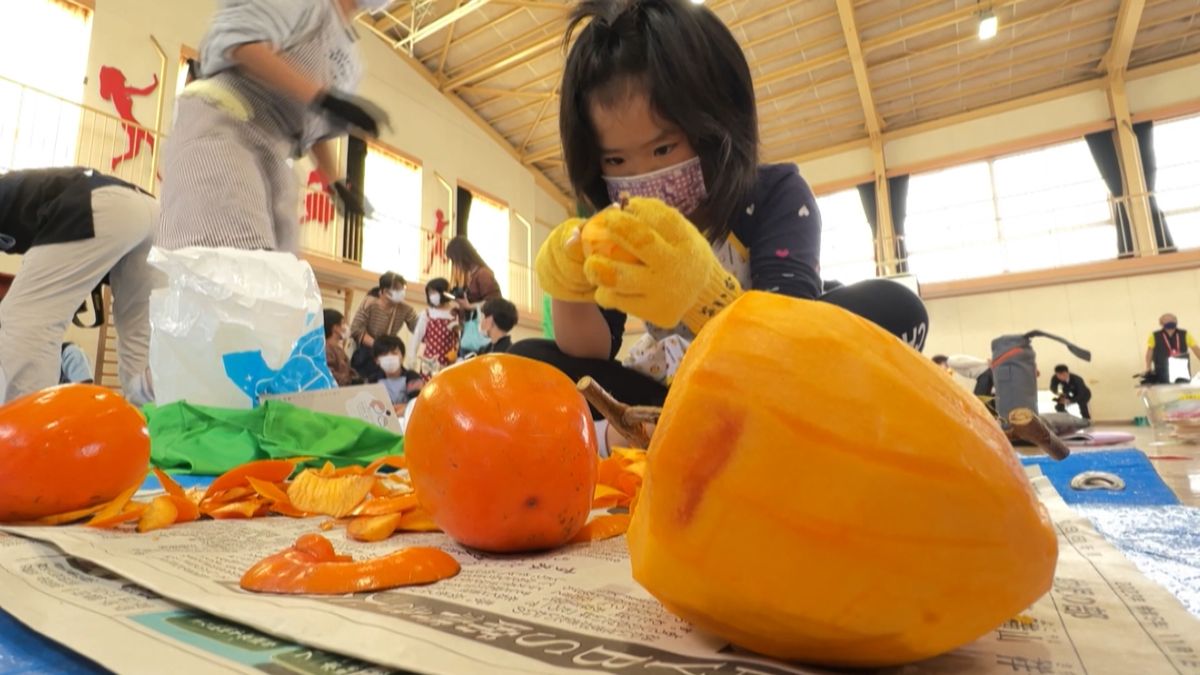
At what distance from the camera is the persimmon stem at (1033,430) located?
239mm

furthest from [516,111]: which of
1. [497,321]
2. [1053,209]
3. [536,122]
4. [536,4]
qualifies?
[1053,209]

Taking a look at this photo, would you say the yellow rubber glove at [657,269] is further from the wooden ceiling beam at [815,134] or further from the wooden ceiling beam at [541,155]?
the wooden ceiling beam at [541,155]

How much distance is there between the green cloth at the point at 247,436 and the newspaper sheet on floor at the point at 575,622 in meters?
0.57

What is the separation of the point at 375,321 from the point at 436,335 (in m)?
0.45

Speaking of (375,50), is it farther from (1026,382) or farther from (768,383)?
(768,383)

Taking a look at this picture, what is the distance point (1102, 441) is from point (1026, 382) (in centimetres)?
65

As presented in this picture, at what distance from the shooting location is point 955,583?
0.19 metres

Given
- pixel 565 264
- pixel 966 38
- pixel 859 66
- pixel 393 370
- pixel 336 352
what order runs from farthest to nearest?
pixel 859 66 → pixel 966 38 → pixel 393 370 → pixel 336 352 → pixel 565 264

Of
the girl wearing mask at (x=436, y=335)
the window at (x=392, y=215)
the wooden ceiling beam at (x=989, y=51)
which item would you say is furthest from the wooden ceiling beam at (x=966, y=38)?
the girl wearing mask at (x=436, y=335)

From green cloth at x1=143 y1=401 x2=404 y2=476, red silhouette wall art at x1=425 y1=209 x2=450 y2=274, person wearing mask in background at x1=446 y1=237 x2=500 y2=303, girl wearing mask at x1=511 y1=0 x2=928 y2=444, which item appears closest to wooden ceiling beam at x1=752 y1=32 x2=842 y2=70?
red silhouette wall art at x1=425 y1=209 x2=450 y2=274

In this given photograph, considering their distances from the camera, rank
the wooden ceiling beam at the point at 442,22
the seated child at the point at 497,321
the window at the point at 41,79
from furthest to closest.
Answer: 1. the wooden ceiling beam at the point at 442,22
2. the window at the point at 41,79
3. the seated child at the point at 497,321

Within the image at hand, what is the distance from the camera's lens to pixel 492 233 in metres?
6.97

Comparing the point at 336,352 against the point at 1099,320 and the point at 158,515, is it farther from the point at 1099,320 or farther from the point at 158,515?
the point at 1099,320

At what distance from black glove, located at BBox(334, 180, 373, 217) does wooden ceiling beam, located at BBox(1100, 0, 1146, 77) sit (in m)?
6.28
